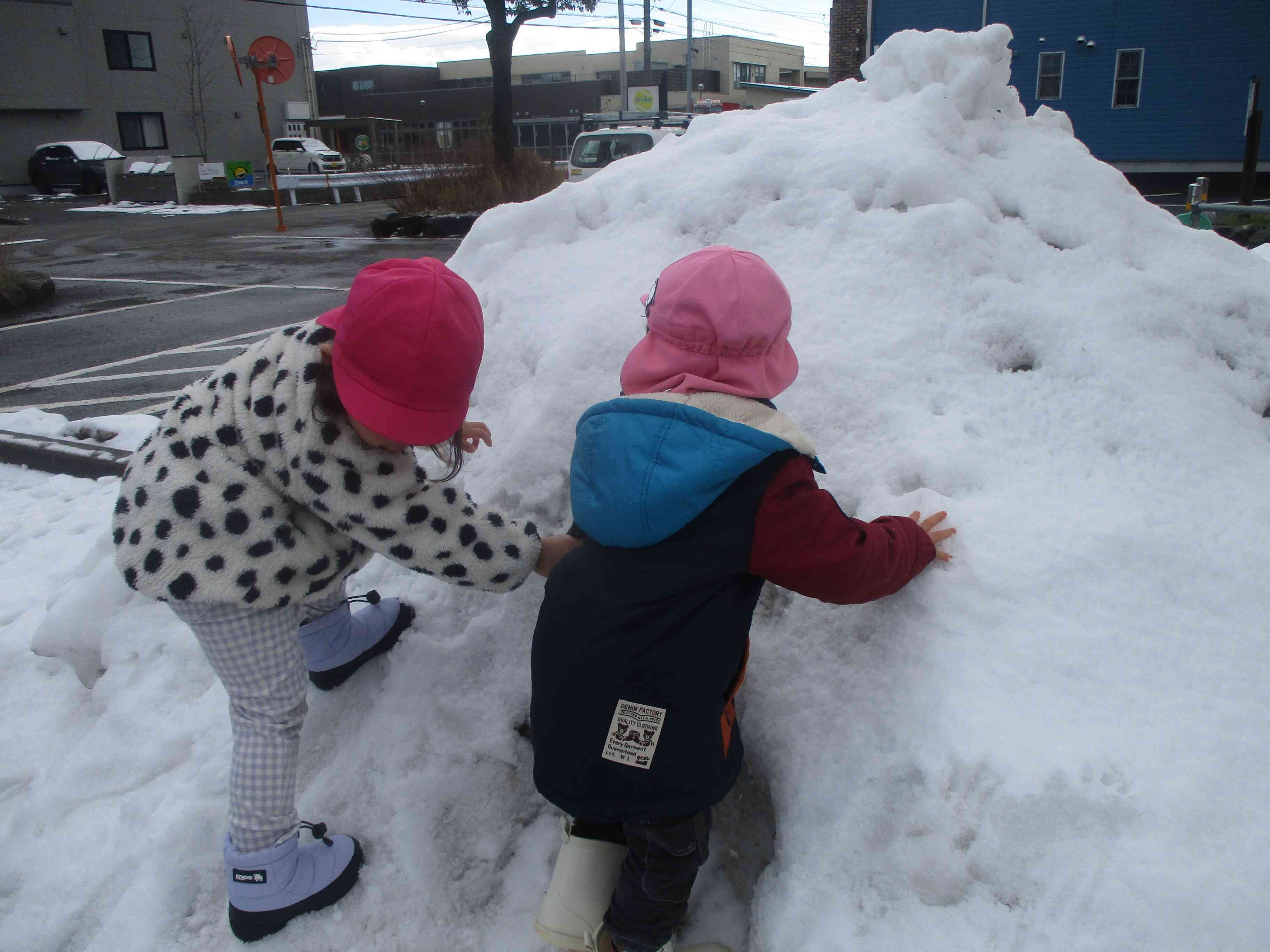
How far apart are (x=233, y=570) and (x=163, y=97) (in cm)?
3868

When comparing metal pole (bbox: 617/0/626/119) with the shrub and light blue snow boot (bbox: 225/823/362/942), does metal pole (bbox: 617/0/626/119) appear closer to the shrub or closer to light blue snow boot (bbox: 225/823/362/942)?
the shrub

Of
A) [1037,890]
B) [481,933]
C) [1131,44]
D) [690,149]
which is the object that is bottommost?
[481,933]

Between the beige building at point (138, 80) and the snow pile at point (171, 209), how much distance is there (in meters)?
8.55

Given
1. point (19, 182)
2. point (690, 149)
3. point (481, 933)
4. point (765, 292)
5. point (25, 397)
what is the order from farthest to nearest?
point (19, 182)
point (25, 397)
point (690, 149)
point (481, 933)
point (765, 292)

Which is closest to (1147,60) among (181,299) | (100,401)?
Answer: (181,299)

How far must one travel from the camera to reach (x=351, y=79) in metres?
56.4

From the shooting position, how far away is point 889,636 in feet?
5.41

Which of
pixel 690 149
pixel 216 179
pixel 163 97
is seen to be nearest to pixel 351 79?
pixel 163 97

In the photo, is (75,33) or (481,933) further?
(75,33)

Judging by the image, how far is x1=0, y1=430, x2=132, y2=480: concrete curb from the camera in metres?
3.85

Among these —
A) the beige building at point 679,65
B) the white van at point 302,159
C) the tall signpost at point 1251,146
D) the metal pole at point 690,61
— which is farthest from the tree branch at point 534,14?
the beige building at point 679,65

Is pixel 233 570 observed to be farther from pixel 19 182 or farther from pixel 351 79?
pixel 351 79

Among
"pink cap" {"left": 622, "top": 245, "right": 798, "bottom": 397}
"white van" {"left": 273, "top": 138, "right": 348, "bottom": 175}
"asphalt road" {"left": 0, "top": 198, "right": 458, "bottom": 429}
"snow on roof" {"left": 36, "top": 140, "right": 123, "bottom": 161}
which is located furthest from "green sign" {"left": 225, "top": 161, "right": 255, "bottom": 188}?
"pink cap" {"left": 622, "top": 245, "right": 798, "bottom": 397}

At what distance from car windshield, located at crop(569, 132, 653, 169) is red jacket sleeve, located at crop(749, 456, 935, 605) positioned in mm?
12838
